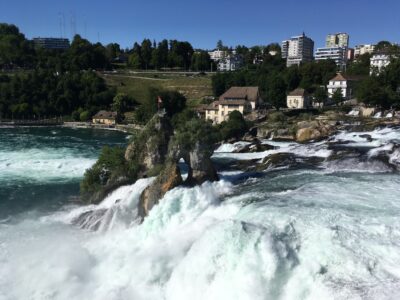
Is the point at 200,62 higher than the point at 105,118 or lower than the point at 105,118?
higher

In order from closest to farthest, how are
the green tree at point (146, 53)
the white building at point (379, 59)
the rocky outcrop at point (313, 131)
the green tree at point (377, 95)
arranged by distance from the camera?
1. the rocky outcrop at point (313, 131)
2. the green tree at point (377, 95)
3. the white building at point (379, 59)
4. the green tree at point (146, 53)

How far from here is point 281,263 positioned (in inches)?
810

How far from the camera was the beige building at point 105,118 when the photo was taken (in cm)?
11447

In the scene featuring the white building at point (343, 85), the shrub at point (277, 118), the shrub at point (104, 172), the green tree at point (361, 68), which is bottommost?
the shrub at point (104, 172)

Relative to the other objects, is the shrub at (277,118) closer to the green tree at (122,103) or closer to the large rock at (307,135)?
the large rock at (307,135)

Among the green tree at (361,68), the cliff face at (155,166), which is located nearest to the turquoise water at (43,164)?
the cliff face at (155,166)

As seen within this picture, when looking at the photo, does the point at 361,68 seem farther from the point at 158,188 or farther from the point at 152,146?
the point at 158,188

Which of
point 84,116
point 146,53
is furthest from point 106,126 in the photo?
point 146,53

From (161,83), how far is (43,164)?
99.3m

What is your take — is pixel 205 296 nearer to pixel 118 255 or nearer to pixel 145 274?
pixel 145 274

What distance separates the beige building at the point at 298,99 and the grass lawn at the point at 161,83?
35833 mm

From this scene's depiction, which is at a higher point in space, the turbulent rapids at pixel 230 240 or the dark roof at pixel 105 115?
the dark roof at pixel 105 115

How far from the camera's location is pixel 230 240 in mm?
22469

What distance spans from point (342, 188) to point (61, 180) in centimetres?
3236
